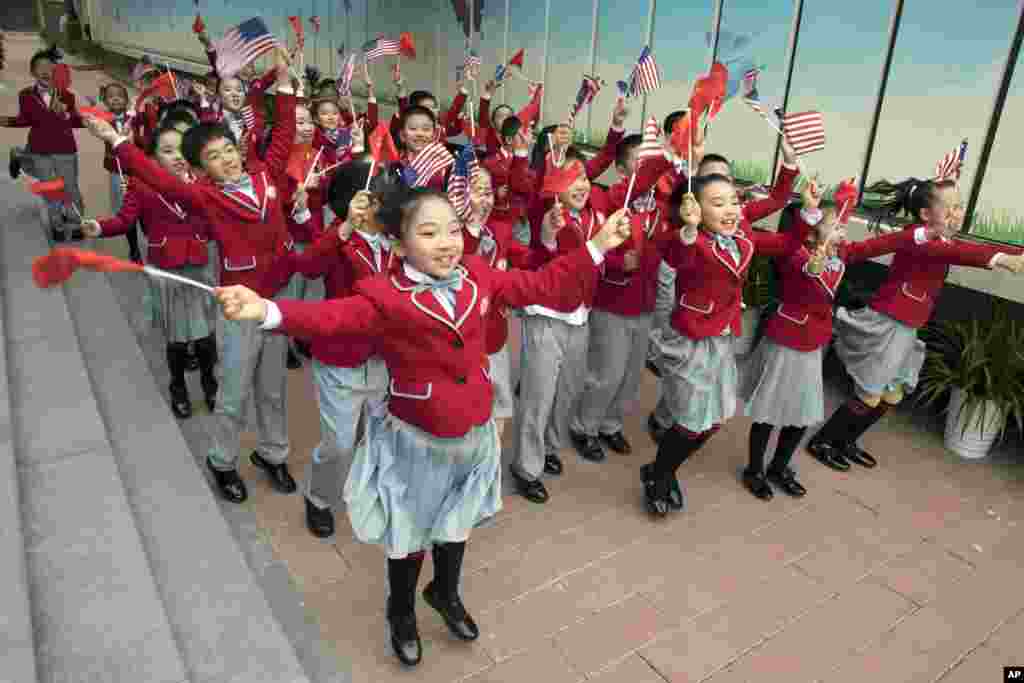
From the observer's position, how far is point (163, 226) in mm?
4082

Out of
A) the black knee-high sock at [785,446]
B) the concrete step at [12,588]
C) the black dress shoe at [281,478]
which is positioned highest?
the concrete step at [12,588]

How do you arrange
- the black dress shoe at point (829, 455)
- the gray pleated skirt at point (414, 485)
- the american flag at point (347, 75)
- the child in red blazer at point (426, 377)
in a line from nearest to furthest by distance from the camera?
1. the child in red blazer at point (426, 377)
2. the gray pleated skirt at point (414, 485)
3. the black dress shoe at point (829, 455)
4. the american flag at point (347, 75)

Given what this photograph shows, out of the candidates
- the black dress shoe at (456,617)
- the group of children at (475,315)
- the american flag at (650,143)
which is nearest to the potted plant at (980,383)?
the group of children at (475,315)

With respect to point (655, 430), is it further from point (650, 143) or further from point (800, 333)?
point (650, 143)

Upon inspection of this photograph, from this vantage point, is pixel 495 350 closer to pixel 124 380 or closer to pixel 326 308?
pixel 326 308

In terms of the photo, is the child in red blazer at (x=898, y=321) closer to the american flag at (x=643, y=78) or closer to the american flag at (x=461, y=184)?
the american flag at (x=643, y=78)

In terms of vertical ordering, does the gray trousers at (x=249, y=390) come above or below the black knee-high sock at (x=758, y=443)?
above

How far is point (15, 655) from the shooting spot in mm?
2088

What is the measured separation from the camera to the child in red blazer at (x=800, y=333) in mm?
3518

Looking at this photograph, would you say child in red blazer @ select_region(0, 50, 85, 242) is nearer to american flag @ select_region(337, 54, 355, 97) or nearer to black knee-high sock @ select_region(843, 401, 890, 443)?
american flag @ select_region(337, 54, 355, 97)

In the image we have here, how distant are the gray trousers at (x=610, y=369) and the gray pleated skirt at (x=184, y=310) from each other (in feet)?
6.84

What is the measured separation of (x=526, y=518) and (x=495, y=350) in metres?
0.82

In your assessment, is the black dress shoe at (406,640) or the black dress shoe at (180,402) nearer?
the black dress shoe at (406,640)

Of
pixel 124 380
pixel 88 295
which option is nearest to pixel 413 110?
pixel 124 380
